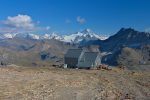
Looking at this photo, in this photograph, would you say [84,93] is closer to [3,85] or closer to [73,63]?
[3,85]

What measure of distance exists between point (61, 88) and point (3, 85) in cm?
892

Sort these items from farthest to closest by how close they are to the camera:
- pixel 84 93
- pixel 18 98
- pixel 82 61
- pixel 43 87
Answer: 1. pixel 82 61
2. pixel 43 87
3. pixel 84 93
4. pixel 18 98

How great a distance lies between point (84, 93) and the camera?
47.4 m

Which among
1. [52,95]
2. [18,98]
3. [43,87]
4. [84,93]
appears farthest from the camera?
[43,87]

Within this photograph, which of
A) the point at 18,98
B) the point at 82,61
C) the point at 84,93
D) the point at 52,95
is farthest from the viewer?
the point at 82,61

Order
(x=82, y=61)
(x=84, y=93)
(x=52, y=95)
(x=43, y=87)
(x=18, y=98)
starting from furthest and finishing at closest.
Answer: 1. (x=82, y=61)
2. (x=43, y=87)
3. (x=84, y=93)
4. (x=52, y=95)
5. (x=18, y=98)

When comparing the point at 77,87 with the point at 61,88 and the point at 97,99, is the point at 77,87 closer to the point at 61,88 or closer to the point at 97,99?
the point at 61,88

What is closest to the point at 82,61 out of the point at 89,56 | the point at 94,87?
the point at 89,56

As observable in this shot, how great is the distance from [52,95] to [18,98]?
474 centimetres

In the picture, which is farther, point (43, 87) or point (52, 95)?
point (43, 87)

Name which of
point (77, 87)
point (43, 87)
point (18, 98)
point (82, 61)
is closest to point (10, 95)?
point (18, 98)

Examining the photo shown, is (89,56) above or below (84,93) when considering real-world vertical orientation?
above

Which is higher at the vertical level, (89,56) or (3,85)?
(89,56)

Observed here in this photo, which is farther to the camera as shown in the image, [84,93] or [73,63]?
[73,63]
